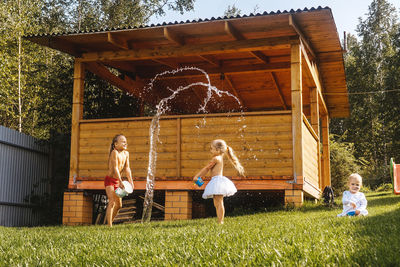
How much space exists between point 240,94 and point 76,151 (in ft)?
23.6

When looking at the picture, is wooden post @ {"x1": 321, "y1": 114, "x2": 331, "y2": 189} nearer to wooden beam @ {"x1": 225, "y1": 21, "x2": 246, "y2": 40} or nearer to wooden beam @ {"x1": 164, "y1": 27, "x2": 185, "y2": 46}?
wooden beam @ {"x1": 225, "y1": 21, "x2": 246, "y2": 40}

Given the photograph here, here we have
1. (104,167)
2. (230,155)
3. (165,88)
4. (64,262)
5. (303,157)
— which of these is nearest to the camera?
(64,262)

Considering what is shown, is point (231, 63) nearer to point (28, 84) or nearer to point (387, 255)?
point (387, 255)

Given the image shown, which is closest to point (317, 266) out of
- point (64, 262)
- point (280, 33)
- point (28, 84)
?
point (64, 262)

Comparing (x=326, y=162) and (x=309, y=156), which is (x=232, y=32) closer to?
(x=309, y=156)

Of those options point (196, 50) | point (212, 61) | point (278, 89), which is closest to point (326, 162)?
point (278, 89)

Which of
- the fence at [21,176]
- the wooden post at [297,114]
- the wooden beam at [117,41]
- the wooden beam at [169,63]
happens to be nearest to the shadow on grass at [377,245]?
the wooden post at [297,114]

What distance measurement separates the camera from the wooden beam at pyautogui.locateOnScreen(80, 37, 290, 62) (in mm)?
10211

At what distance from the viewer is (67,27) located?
28.4 metres

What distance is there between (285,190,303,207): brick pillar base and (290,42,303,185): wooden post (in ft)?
0.91

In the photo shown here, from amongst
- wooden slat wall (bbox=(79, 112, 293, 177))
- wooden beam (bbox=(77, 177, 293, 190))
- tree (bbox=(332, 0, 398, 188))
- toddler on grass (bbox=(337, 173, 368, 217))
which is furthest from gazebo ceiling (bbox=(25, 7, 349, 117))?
tree (bbox=(332, 0, 398, 188))

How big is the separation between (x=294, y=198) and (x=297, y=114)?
67.2 inches

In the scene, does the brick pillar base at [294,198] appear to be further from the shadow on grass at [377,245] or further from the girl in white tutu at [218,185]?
the shadow on grass at [377,245]

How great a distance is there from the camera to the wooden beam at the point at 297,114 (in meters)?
9.68
